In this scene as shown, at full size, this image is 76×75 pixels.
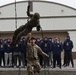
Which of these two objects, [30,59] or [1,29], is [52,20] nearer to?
[1,29]

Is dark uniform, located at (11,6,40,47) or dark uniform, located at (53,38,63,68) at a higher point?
dark uniform, located at (11,6,40,47)

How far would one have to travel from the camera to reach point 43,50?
21062mm

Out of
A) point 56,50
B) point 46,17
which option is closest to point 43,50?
point 56,50

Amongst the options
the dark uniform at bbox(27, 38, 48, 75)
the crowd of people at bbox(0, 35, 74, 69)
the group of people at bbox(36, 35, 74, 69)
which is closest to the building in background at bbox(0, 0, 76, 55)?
the crowd of people at bbox(0, 35, 74, 69)

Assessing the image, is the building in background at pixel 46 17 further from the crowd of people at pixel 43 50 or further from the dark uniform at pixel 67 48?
the crowd of people at pixel 43 50

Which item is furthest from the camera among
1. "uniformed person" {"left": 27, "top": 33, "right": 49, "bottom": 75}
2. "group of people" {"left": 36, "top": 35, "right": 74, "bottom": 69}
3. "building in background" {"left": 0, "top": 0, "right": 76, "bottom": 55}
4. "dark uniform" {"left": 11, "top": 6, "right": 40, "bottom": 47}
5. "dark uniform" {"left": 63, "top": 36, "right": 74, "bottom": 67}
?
"building in background" {"left": 0, "top": 0, "right": 76, "bottom": 55}

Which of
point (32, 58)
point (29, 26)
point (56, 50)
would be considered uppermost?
point (29, 26)

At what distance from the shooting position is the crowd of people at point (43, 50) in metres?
21.0

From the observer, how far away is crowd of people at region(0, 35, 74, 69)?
21.0 meters

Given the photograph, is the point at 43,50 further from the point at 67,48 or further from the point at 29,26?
the point at 29,26

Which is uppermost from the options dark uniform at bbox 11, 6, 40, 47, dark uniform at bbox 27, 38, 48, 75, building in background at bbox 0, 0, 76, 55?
building in background at bbox 0, 0, 76, 55

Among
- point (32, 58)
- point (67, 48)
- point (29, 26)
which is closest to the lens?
point (29, 26)

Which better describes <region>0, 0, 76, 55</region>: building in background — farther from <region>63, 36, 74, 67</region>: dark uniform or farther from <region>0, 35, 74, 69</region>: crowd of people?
<region>0, 35, 74, 69</region>: crowd of people

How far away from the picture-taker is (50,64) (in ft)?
71.9
